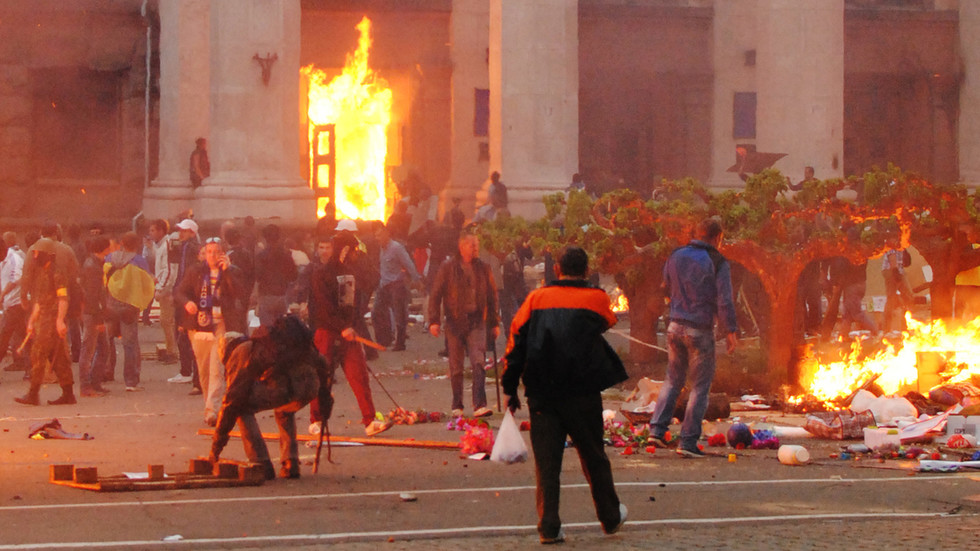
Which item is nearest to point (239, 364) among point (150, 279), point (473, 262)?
point (473, 262)

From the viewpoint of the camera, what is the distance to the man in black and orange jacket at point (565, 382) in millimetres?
8109

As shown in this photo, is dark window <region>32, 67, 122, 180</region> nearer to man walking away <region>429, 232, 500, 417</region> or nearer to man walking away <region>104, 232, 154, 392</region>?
man walking away <region>104, 232, 154, 392</region>

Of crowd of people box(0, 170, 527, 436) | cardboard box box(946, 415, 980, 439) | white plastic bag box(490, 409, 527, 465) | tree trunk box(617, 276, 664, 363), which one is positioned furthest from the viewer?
tree trunk box(617, 276, 664, 363)

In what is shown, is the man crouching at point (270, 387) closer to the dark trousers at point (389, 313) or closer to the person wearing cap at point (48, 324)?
the person wearing cap at point (48, 324)

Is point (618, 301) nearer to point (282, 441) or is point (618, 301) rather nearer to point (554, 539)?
point (282, 441)

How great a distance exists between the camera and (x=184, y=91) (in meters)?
28.8

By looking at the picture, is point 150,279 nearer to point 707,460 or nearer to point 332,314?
point 332,314

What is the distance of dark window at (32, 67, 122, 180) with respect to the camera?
33.3 m

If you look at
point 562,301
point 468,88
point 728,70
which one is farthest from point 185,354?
point 728,70

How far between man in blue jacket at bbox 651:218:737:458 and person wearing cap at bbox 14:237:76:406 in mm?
6330

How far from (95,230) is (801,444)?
29.8 ft

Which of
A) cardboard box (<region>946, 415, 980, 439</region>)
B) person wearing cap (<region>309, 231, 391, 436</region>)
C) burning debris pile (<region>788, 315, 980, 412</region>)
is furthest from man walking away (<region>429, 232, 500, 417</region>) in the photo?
cardboard box (<region>946, 415, 980, 439</region>)

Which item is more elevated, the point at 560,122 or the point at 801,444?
the point at 560,122

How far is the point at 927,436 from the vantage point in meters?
11.7
